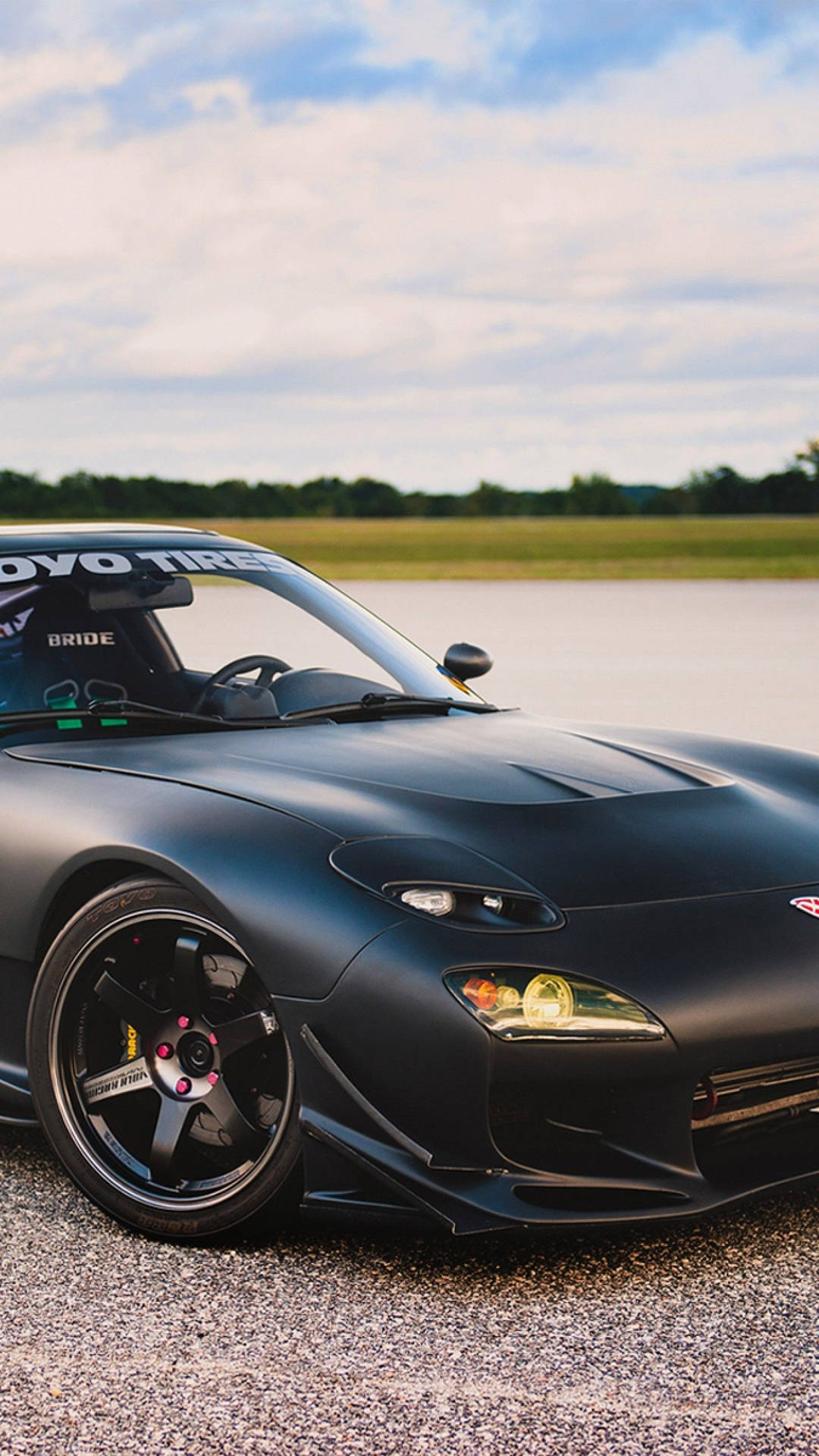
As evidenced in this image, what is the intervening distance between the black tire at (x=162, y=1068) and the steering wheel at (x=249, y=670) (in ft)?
3.20

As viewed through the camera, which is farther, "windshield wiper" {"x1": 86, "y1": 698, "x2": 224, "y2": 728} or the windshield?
the windshield

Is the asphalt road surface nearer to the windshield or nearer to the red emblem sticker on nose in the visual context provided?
the red emblem sticker on nose

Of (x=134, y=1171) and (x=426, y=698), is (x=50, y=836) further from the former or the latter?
(x=426, y=698)

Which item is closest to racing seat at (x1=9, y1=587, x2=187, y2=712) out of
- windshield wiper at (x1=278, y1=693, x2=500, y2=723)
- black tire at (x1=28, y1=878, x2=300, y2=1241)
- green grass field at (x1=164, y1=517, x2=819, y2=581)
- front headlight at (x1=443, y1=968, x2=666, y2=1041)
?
windshield wiper at (x1=278, y1=693, x2=500, y2=723)

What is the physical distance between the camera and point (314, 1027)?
3230 mm

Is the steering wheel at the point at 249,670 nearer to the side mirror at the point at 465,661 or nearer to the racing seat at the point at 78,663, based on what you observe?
the racing seat at the point at 78,663

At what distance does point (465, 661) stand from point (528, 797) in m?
1.48

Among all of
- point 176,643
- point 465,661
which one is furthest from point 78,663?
point 465,661

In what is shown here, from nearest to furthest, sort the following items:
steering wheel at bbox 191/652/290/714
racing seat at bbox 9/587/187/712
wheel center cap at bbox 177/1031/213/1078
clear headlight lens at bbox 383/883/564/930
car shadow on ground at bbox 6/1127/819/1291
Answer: clear headlight lens at bbox 383/883/564/930
car shadow on ground at bbox 6/1127/819/1291
wheel center cap at bbox 177/1031/213/1078
racing seat at bbox 9/587/187/712
steering wheel at bbox 191/652/290/714

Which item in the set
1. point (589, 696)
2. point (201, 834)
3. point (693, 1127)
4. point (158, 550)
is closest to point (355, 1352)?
point (693, 1127)

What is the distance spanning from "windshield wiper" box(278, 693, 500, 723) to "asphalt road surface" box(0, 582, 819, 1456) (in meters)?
1.17

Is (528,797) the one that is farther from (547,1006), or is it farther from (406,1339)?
(406,1339)

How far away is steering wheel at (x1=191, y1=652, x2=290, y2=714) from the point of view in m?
4.50

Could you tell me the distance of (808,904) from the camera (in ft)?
11.4
